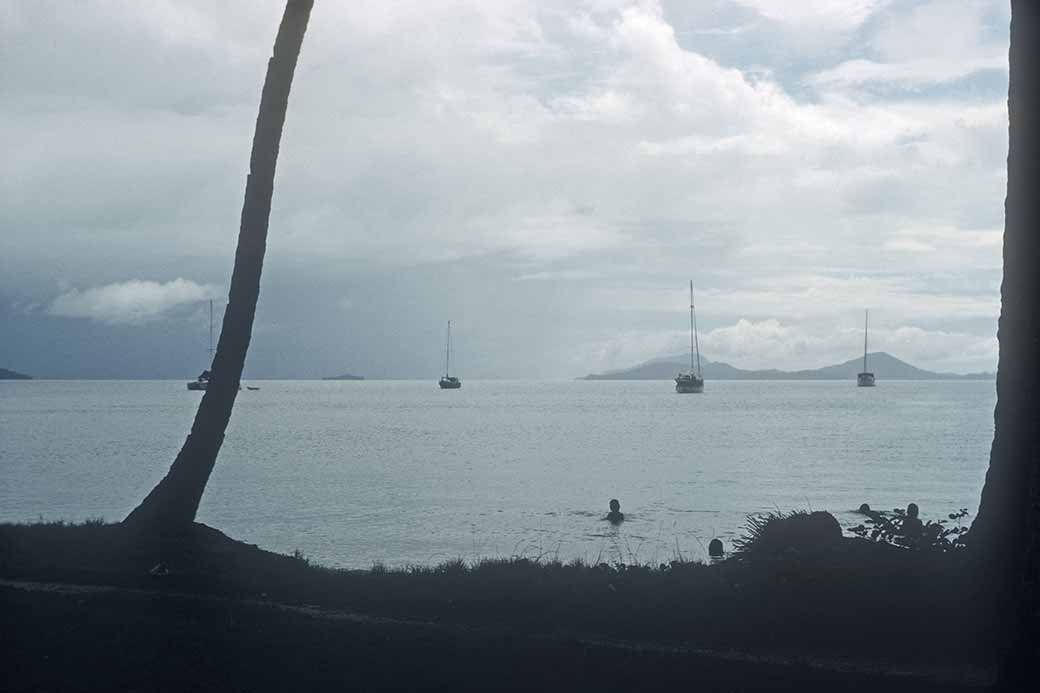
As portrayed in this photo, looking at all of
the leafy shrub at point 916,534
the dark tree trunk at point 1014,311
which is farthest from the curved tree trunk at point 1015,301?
the leafy shrub at point 916,534

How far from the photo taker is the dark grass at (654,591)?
29.2 feet

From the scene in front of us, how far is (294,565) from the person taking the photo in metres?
12.3

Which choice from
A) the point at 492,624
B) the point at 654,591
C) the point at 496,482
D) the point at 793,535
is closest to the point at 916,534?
the point at 793,535

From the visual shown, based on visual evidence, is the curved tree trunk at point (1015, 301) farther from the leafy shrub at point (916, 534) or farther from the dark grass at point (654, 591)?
the leafy shrub at point (916, 534)

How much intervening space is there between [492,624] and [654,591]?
1.96 metres

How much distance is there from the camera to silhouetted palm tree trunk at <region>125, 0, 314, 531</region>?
13.0 meters

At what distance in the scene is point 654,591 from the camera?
10.3 m

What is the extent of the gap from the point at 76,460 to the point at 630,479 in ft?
99.7

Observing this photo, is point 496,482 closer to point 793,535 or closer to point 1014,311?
point 793,535

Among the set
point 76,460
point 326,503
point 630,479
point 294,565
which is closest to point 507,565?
point 294,565

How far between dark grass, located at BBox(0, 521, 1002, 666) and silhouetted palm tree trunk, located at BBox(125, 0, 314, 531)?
1.18m

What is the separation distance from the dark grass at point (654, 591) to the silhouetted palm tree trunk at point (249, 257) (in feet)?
3.86

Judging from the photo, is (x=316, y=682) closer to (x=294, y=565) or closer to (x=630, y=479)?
(x=294, y=565)

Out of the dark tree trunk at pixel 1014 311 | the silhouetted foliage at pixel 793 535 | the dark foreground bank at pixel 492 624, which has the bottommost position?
the dark foreground bank at pixel 492 624
